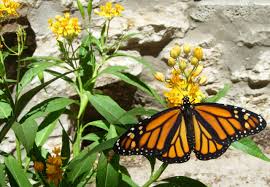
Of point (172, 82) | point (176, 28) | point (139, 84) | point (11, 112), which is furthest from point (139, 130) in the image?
point (176, 28)

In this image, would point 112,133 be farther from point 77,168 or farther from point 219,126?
point 219,126

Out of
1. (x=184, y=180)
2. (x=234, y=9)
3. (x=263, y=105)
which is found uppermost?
(x=234, y=9)

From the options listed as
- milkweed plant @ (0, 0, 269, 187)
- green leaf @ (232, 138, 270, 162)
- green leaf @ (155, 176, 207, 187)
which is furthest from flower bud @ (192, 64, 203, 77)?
green leaf @ (155, 176, 207, 187)

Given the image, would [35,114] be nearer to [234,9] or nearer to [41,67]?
[41,67]

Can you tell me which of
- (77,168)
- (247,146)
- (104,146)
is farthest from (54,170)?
(247,146)

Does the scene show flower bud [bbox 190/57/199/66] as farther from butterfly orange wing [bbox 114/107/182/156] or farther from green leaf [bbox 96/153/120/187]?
green leaf [bbox 96/153/120/187]

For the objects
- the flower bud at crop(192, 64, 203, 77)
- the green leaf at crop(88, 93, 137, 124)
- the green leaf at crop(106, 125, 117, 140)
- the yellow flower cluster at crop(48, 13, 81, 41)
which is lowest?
the green leaf at crop(106, 125, 117, 140)
